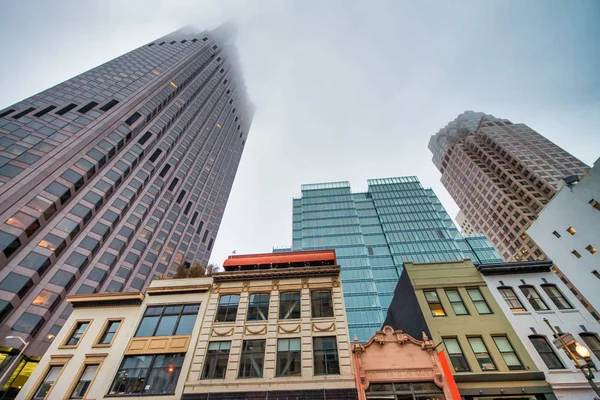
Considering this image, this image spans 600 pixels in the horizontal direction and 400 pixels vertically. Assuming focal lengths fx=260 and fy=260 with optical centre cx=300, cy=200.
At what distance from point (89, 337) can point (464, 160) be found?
121270mm

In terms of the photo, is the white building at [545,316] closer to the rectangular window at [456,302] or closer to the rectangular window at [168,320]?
the rectangular window at [456,302]

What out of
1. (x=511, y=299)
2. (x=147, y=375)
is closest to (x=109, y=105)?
(x=147, y=375)

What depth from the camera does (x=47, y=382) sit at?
17141 mm

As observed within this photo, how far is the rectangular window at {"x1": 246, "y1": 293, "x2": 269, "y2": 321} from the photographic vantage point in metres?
19.2

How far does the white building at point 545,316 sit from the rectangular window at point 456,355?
432 cm

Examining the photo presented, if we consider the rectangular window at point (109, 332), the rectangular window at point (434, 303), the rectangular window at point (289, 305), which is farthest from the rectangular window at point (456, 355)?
the rectangular window at point (109, 332)

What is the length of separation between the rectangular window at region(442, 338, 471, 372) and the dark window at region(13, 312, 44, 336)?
5284 cm

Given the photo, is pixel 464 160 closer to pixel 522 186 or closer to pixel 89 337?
pixel 522 186

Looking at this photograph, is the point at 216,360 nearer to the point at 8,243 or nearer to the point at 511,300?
the point at 511,300

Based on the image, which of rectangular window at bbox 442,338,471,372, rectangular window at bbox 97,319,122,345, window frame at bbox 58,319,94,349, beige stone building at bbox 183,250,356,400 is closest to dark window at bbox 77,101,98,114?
window frame at bbox 58,319,94,349

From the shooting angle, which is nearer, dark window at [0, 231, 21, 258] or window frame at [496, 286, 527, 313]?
window frame at [496, 286, 527, 313]

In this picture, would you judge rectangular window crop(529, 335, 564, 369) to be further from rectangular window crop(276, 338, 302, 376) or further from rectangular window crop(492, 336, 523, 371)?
rectangular window crop(276, 338, 302, 376)

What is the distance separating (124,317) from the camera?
20.0 m

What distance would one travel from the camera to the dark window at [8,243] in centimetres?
3644
